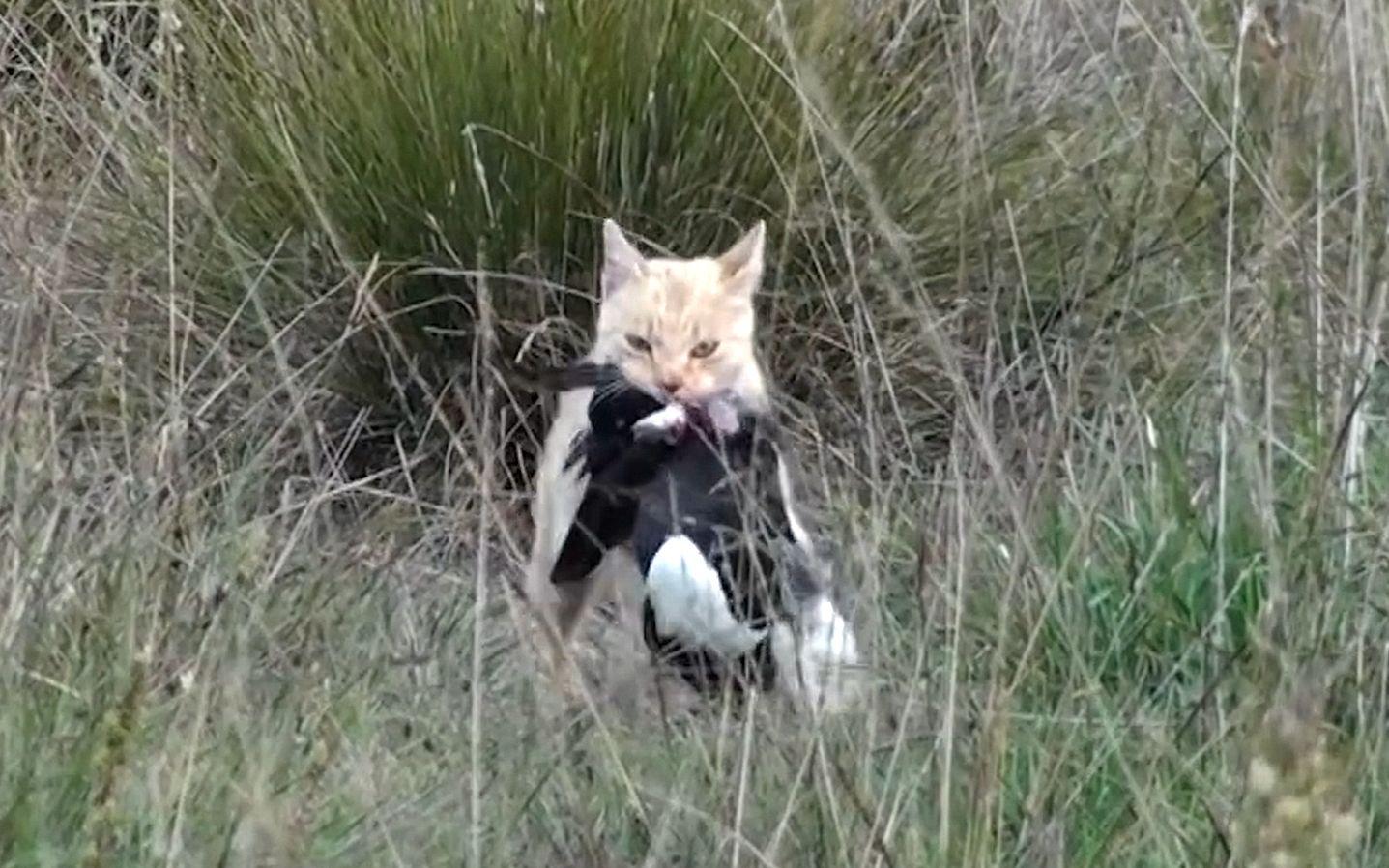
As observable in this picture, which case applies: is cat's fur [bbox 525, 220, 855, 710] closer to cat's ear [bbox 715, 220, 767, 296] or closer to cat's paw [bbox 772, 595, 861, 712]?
cat's ear [bbox 715, 220, 767, 296]

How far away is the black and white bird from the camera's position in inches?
97.0

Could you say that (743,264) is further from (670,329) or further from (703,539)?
(703,539)

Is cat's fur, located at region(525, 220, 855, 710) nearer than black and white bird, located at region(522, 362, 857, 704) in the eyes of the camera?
No

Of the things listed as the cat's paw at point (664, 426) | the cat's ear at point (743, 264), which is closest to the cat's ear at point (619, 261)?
the cat's ear at point (743, 264)

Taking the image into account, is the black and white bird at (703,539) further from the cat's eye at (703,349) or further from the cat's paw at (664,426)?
the cat's eye at (703,349)

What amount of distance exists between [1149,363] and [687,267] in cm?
59

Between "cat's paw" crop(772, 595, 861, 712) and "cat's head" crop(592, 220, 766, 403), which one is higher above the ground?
"cat's paw" crop(772, 595, 861, 712)

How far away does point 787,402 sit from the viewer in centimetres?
363

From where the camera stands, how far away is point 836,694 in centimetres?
210

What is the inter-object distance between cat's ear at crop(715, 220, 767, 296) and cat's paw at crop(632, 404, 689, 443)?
459mm

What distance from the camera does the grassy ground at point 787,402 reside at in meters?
1.83

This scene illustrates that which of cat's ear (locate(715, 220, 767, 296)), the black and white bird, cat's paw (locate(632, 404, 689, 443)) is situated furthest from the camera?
cat's ear (locate(715, 220, 767, 296))

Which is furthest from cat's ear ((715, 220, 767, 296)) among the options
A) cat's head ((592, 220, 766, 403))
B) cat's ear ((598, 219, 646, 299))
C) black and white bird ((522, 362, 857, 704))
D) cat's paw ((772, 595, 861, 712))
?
cat's paw ((772, 595, 861, 712))

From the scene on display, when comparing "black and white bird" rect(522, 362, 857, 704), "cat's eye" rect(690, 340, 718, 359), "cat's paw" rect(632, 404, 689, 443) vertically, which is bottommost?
"cat's eye" rect(690, 340, 718, 359)
